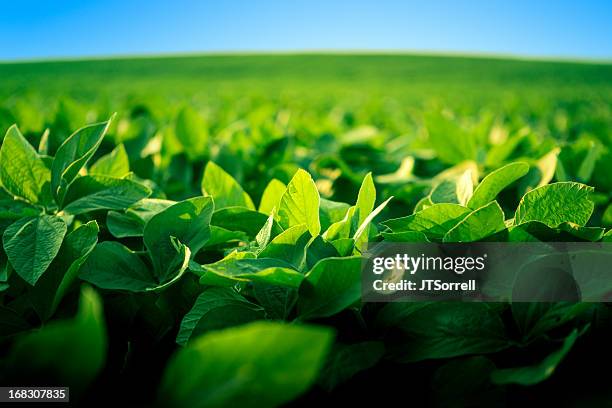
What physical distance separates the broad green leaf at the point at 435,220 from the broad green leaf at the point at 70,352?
23.4 inches

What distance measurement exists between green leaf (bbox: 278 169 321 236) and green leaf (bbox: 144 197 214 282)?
0.48ft

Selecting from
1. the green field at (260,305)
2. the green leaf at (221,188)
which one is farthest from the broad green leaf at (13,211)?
the green leaf at (221,188)

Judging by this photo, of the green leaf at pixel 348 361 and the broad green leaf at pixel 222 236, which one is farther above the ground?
the broad green leaf at pixel 222 236

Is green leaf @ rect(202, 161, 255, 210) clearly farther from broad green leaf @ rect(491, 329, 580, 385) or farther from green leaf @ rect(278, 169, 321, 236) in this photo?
broad green leaf @ rect(491, 329, 580, 385)

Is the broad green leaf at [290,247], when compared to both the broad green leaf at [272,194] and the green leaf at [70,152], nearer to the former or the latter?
the broad green leaf at [272,194]

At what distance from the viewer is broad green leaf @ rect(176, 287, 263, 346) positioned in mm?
800

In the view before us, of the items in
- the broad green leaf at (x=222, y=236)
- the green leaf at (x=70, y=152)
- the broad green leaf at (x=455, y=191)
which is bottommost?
the broad green leaf at (x=222, y=236)

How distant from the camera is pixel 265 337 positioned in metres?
0.49

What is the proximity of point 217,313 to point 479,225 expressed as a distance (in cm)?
44

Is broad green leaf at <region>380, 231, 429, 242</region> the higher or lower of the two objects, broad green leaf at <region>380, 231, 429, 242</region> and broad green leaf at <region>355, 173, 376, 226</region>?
the lower

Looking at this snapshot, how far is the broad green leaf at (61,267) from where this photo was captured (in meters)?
0.91

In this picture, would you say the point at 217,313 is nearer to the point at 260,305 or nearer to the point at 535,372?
the point at 260,305

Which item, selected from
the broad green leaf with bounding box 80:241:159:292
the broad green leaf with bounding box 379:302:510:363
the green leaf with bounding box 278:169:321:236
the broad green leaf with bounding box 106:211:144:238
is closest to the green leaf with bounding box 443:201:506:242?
the broad green leaf with bounding box 379:302:510:363

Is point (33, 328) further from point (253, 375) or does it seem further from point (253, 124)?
point (253, 124)
